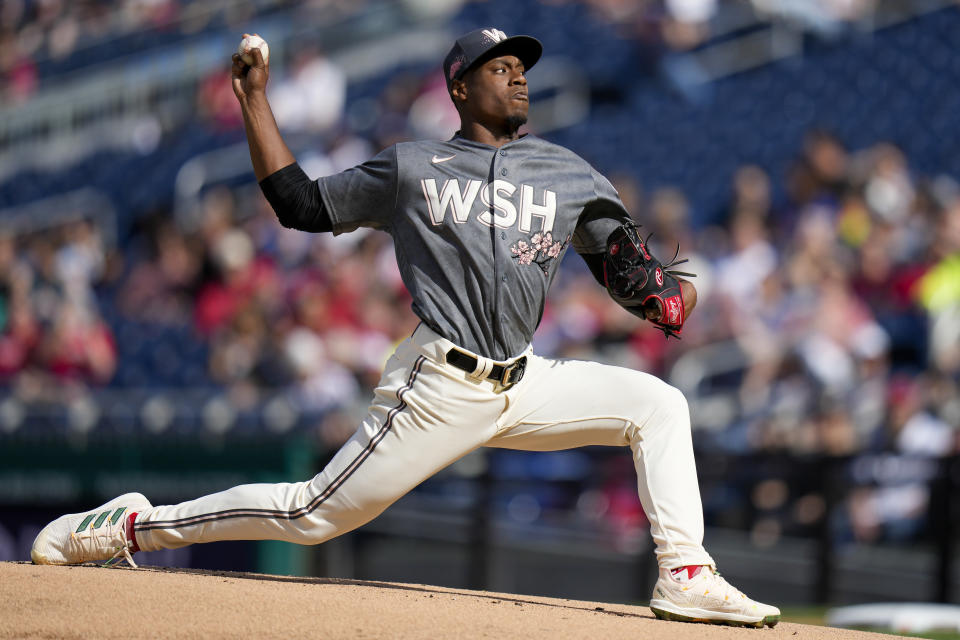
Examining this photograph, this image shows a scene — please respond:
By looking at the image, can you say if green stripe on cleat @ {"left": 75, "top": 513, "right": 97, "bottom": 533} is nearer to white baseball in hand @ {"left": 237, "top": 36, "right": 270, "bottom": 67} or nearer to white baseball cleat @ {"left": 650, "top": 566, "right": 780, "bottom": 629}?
white baseball in hand @ {"left": 237, "top": 36, "right": 270, "bottom": 67}

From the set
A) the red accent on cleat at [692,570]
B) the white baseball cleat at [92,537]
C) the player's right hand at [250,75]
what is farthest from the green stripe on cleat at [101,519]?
the red accent on cleat at [692,570]

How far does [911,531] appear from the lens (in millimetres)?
7711

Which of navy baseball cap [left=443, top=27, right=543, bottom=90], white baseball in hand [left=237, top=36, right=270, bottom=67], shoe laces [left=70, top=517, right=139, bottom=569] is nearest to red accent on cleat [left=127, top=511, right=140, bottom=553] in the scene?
shoe laces [left=70, top=517, right=139, bottom=569]

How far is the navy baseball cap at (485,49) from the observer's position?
382cm

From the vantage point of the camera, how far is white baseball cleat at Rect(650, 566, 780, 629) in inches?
144

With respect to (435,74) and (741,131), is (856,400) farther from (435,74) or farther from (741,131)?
(435,74)

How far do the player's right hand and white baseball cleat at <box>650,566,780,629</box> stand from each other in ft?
5.98

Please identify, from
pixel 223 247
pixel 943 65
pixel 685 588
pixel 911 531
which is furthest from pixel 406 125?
pixel 685 588

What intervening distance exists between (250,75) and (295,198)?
14.7 inches

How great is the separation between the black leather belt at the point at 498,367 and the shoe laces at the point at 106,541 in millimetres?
1238

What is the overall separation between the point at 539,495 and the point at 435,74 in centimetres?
584

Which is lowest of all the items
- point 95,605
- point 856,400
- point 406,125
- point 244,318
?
point 95,605

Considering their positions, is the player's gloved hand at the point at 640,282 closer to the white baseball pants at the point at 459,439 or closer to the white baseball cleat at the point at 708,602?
the white baseball pants at the point at 459,439

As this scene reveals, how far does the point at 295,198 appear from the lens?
12.1ft
